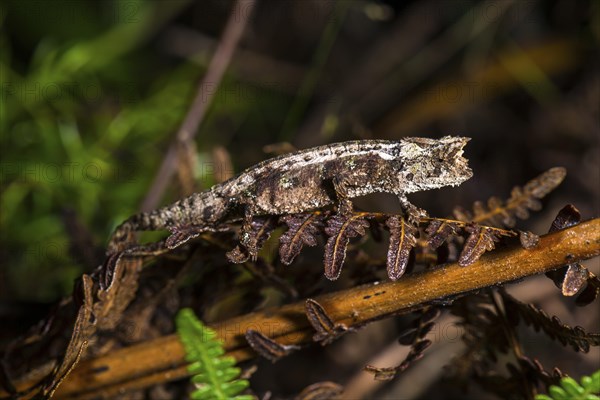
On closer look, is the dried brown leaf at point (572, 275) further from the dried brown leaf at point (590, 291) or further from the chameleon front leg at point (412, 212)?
the chameleon front leg at point (412, 212)

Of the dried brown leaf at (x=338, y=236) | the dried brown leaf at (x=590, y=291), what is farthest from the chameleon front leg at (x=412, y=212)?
the dried brown leaf at (x=590, y=291)

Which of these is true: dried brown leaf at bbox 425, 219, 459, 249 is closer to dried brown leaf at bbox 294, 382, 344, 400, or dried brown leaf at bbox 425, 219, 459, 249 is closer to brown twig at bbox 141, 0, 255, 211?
dried brown leaf at bbox 294, 382, 344, 400

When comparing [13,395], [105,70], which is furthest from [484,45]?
[13,395]

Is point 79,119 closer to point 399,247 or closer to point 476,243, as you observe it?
point 399,247

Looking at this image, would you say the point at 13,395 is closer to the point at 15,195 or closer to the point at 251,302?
the point at 251,302

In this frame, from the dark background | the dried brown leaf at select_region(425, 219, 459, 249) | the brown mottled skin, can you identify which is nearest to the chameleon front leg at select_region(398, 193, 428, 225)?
the brown mottled skin

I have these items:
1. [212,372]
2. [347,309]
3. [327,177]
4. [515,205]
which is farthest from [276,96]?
[212,372]
